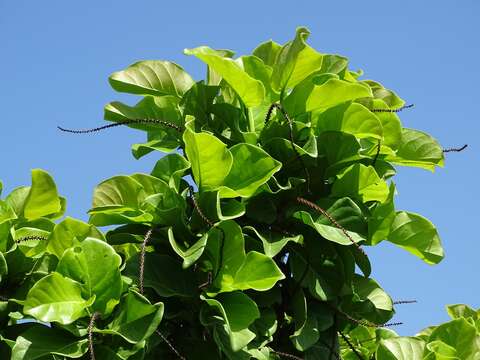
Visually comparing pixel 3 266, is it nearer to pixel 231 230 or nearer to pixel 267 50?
pixel 231 230

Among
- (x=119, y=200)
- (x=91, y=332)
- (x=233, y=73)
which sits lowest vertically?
(x=91, y=332)

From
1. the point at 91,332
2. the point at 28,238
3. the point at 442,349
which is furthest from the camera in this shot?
the point at 442,349

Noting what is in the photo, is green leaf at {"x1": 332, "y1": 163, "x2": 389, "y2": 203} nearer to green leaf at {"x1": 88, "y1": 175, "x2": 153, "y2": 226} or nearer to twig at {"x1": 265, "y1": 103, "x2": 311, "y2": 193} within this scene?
twig at {"x1": 265, "y1": 103, "x2": 311, "y2": 193}

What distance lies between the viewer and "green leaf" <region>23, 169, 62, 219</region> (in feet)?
9.03

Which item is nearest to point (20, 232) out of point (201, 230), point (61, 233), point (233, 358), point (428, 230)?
point (61, 233)

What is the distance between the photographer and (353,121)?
2629mm

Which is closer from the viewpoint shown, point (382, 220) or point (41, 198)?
point (382, 220)

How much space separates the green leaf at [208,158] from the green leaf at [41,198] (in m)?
0.66

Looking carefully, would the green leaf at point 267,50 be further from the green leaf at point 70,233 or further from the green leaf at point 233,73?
the green leaf at point 70,233

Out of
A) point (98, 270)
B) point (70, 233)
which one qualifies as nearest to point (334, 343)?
point (98, 270)

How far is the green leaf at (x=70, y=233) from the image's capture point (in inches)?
96.7

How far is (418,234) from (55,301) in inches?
49.6

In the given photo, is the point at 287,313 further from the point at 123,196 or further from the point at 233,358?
the point at 123,196

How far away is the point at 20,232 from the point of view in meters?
2.67
